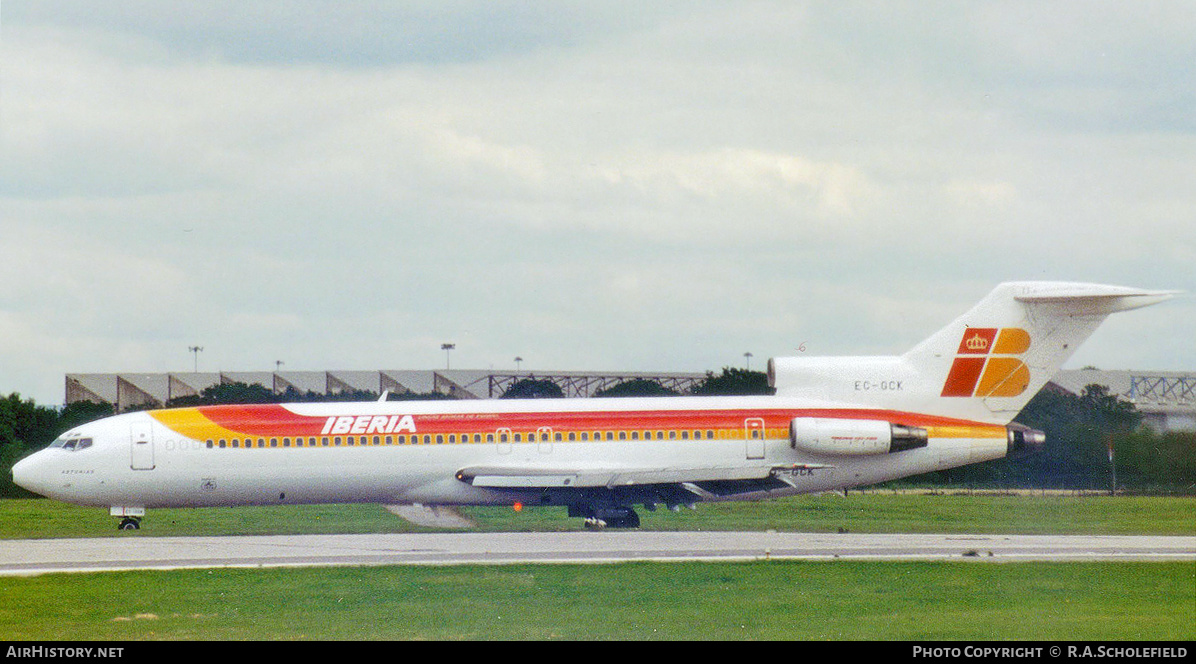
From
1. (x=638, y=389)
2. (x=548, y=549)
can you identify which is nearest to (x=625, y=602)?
(x=548, y=549)

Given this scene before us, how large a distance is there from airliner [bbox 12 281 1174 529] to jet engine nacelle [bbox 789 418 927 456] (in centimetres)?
5

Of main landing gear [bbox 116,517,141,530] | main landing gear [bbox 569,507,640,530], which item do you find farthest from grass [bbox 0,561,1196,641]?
main landing gear [bbox 116,517,141,530]

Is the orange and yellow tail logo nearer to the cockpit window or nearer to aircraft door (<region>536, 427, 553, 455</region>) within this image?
aircraft door (<region>536, 427, 553, 455</region>)

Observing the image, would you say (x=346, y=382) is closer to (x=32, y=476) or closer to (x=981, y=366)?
(x=32, y=476)

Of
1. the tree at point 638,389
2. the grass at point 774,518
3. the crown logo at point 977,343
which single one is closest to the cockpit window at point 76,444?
the grass at point 774,518

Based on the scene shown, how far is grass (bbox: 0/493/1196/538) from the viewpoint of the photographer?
33.2m

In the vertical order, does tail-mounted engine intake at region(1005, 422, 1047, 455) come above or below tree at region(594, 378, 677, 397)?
below

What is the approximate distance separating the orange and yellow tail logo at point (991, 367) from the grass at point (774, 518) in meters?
3.58

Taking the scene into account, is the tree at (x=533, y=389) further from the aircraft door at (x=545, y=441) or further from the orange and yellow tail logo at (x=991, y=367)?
the orange and yellow tail logo at (x=991, y=367)

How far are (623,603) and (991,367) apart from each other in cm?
2035

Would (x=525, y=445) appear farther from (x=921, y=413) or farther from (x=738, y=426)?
(x=921, y=413)

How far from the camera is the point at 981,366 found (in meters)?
36.3

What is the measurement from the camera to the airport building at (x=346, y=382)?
195ft

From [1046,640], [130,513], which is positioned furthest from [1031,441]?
[130,513]
